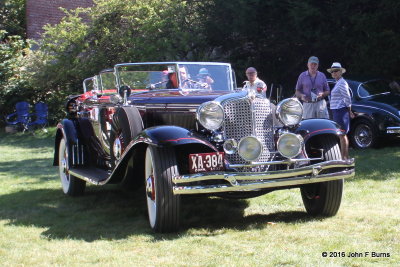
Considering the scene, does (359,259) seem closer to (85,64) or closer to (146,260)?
(146,260)

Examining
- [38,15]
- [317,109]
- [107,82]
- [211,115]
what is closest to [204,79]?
[107,82]

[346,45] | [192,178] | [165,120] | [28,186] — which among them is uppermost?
[346,45]

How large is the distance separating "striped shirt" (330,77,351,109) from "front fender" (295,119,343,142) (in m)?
3.70

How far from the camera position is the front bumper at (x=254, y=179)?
15.5ft

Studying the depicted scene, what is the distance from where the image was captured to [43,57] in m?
18.5

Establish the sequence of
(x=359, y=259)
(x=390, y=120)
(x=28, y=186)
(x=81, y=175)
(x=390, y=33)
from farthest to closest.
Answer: (x=390, y=33) < (x=390, y=120) < (x=28, y=186) < (x=81, y=175) < (x=359, y=259)

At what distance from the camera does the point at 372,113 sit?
35.8 ft

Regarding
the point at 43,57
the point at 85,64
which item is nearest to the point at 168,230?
the point at 85,64

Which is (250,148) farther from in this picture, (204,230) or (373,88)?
(373,88)

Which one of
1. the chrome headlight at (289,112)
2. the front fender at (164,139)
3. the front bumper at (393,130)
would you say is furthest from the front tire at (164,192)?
the front bumper at (393,130)

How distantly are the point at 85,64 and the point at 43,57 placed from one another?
184 centimetres

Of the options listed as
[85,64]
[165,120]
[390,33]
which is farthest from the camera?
[85,64]

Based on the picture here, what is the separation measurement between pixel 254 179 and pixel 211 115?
71 cm

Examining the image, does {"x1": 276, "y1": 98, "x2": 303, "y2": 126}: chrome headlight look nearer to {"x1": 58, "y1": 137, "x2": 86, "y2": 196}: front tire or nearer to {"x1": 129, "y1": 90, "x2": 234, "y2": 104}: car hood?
{"x1": 129, "y1": 90, "x2": 234, "y2": 104}: car hood
